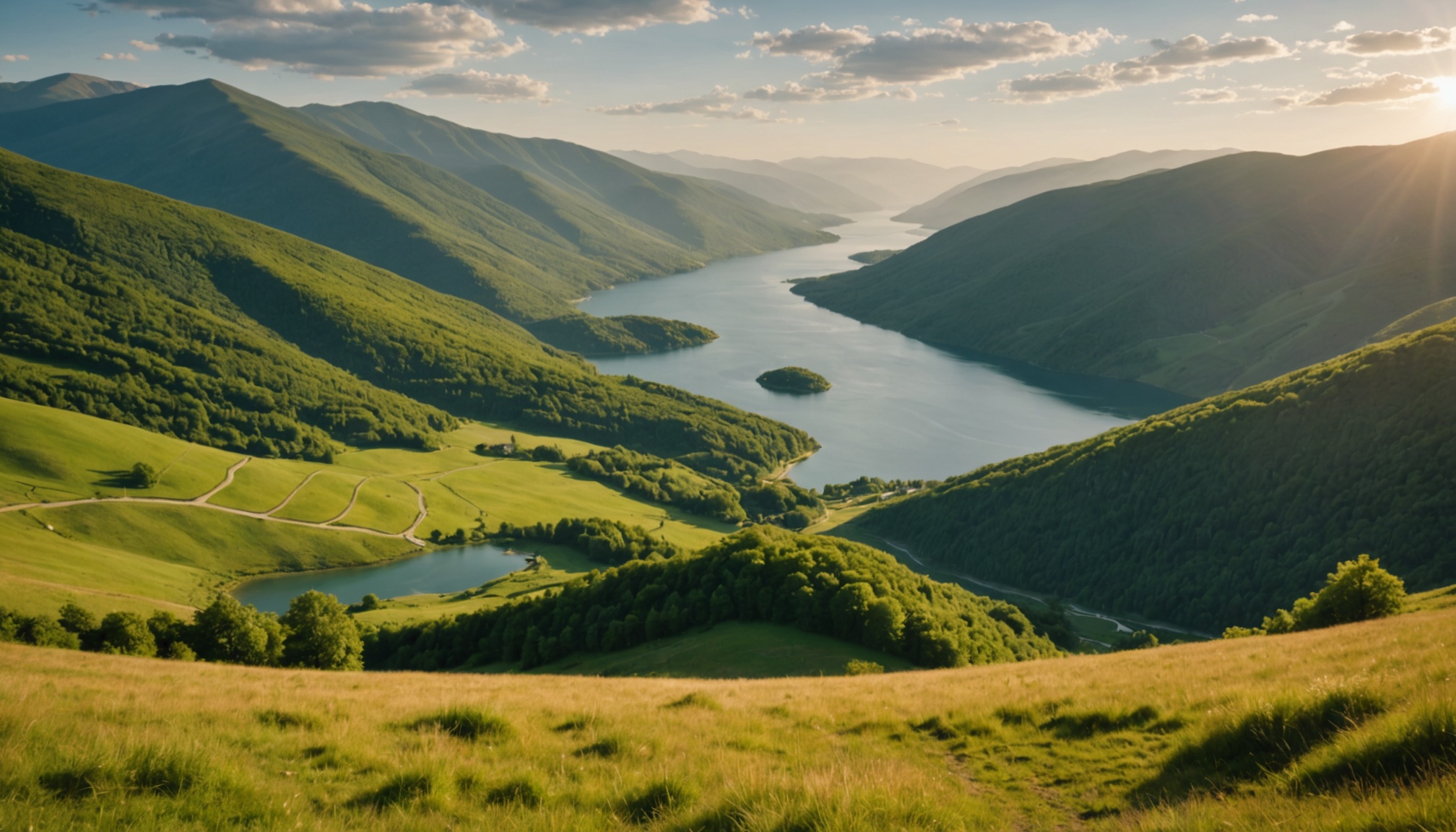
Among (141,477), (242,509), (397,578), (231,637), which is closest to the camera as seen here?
(231,637)

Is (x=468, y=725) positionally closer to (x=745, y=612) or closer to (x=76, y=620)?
(x=745, y=612)

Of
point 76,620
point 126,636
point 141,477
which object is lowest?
point 141,477

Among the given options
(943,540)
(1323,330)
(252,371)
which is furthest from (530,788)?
(1323,330)

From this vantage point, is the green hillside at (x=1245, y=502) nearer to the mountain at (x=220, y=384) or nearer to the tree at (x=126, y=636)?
the mountain at (x=220, y=384)

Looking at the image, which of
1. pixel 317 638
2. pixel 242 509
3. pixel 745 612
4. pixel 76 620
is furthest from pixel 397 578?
pixel 745 612

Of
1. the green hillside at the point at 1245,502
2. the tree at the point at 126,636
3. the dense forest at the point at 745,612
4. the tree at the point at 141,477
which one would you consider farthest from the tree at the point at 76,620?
the green hillside at the point at 1245,502

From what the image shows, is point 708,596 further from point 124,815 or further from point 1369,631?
point 124,815

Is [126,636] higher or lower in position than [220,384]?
lower
